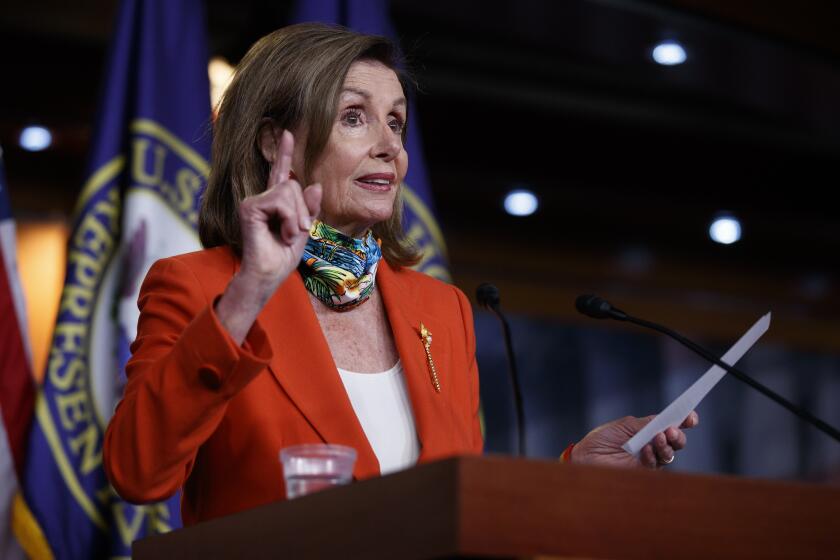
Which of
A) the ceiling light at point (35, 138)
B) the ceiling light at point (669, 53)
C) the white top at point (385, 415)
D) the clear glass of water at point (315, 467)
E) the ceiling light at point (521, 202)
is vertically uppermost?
the ceiling light at point (521, 202)

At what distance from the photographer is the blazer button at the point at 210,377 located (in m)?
1.51

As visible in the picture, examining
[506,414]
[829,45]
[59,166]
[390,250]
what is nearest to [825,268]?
[506,414]

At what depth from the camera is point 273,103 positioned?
6.84ft

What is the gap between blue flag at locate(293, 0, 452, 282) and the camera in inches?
142

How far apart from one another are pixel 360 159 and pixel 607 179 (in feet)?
17.0

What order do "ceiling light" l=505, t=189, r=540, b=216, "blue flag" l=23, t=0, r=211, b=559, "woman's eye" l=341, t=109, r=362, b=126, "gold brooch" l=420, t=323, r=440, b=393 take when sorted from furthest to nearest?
"ceiling light" l=505, t=189, r=540, b=216 → "blue flag" l=23, t=0, r=211, b=559 → "woman's eye" l=341, t=109, r=362, b=126 → "gold brooch" l=420, t=323, r=440, b=393

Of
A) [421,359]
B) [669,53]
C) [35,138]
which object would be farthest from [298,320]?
[35,138]

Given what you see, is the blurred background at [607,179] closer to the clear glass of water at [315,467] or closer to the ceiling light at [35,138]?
the ceiling light at [35,138]

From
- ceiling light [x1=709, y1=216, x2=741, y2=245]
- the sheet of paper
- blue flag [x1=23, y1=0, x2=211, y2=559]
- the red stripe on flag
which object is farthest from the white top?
ceiling light [x1=709, y1=216, x2=741, y2=245]

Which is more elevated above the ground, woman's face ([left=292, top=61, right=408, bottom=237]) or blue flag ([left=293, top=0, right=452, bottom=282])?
blue flag ([left=293, top=0, right=452, bottom=282])

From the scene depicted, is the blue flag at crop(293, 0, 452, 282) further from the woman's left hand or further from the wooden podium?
the wooden podium

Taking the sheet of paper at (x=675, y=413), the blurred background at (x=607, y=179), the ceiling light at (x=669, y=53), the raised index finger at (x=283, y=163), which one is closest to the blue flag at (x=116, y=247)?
the blurred background at (x=607, y=179)

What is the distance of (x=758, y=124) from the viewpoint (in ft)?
21.5

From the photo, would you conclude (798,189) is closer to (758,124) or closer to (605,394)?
(758,124)
